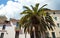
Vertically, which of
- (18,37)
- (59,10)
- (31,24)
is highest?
(59,10)

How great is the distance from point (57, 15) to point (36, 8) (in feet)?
75.2

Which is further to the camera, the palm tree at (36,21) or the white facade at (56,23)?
the white facade at (56,23)

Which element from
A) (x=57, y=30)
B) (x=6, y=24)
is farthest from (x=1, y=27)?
(x=57, y=30)

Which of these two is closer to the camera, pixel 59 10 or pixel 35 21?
pixel 35 21

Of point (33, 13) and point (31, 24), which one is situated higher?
point (33, 13)

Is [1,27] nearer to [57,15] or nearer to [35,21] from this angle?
[57,15]

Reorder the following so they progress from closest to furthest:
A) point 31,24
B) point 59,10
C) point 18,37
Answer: point 31,24 < point 18,37 < point 59,10

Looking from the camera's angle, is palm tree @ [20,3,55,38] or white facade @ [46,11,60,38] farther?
white facade @ [46,11,60,38]

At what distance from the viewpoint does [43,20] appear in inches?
1325

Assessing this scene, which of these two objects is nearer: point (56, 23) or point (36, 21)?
point (36, 21)

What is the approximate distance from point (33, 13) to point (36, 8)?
1.59 metres

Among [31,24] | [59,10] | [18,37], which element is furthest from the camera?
[59,10]

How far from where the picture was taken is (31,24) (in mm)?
33312

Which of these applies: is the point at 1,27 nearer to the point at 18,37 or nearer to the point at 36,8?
the point at 18,37
